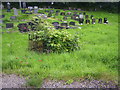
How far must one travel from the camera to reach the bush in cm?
625

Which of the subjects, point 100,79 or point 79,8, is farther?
point 79,8

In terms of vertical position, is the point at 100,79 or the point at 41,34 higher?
the point at 41,34

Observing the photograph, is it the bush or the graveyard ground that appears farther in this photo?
the bush

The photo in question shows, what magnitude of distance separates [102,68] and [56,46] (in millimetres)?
2269

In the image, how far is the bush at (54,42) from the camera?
625 centimetres

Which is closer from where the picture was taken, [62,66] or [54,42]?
[62,66]

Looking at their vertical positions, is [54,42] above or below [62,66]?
above

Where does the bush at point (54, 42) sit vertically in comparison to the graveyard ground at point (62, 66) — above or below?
above

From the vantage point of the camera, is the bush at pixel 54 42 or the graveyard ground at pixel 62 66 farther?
the bush at pixel 54 42

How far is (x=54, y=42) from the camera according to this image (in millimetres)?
6371

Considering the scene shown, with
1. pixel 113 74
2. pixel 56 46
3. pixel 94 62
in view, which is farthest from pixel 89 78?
pixel 56 46

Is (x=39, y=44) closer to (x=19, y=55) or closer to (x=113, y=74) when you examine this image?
(x=19, y=55)

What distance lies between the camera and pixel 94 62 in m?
5.28

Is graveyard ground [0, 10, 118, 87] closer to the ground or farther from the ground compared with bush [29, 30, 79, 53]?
closer to the ground
